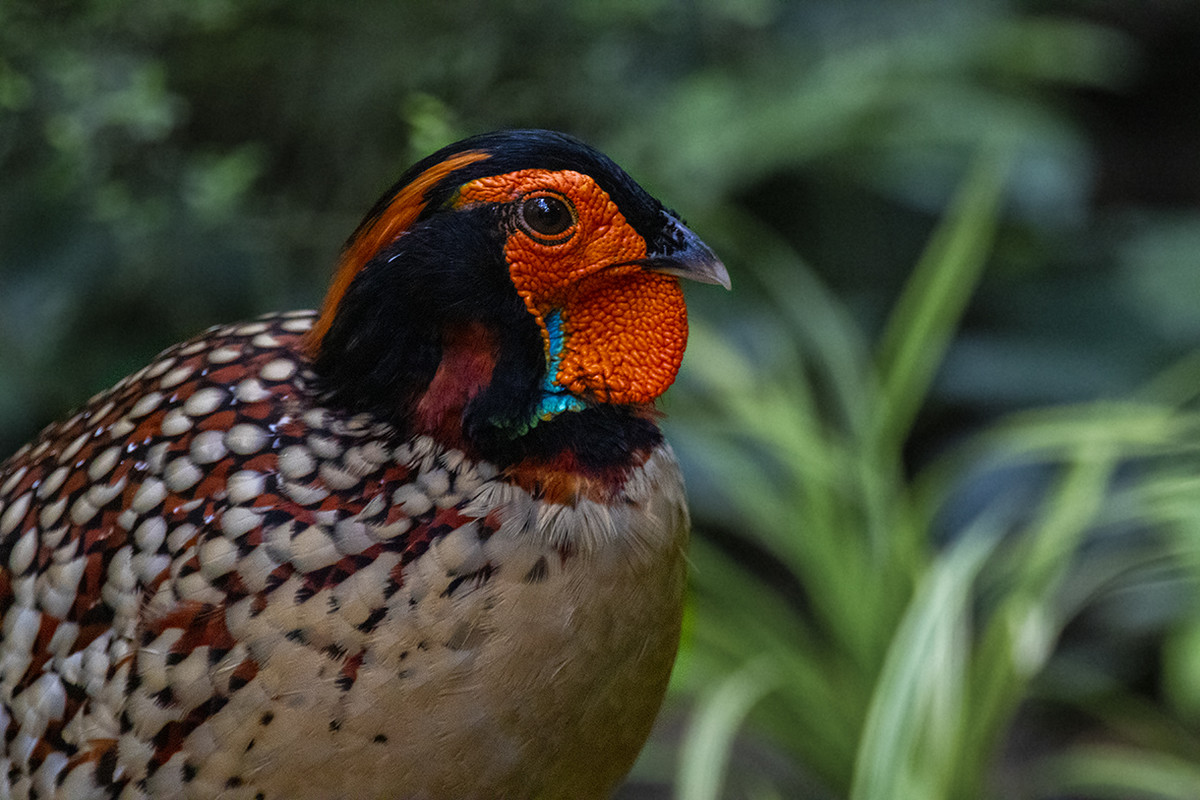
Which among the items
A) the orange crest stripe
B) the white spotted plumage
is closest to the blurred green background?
the orange crest stripe

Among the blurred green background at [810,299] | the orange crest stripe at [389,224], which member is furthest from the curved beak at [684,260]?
the blurred green background at [810,299]

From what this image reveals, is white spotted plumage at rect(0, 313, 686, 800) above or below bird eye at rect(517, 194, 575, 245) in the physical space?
below

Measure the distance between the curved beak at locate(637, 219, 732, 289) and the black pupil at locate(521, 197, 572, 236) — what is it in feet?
0.21

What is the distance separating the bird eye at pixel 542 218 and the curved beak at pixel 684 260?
0.06 metres

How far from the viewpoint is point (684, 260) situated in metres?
0.81

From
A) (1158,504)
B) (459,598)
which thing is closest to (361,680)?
(459,598)

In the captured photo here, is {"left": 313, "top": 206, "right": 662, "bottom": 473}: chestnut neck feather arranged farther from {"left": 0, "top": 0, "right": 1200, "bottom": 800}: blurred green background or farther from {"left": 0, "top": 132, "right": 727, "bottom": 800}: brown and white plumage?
{"left": 0, "top": 0, "right": 1200, "bottom": 800}: blurred green background

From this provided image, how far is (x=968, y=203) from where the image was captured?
2031mm

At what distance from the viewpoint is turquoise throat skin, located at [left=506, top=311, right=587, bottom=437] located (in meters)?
0.79

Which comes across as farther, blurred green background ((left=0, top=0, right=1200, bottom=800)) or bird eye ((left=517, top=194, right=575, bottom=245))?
blurred green background ((left=0, top=0, right=1200, bottom=800))

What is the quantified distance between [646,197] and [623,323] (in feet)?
0.28

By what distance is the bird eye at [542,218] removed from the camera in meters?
0.76

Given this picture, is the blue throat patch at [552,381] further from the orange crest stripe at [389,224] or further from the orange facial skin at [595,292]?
the orange crest stripe at [389,224]

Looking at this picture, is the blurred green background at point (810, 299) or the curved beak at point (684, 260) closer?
the curved beak at point (684, 260)
